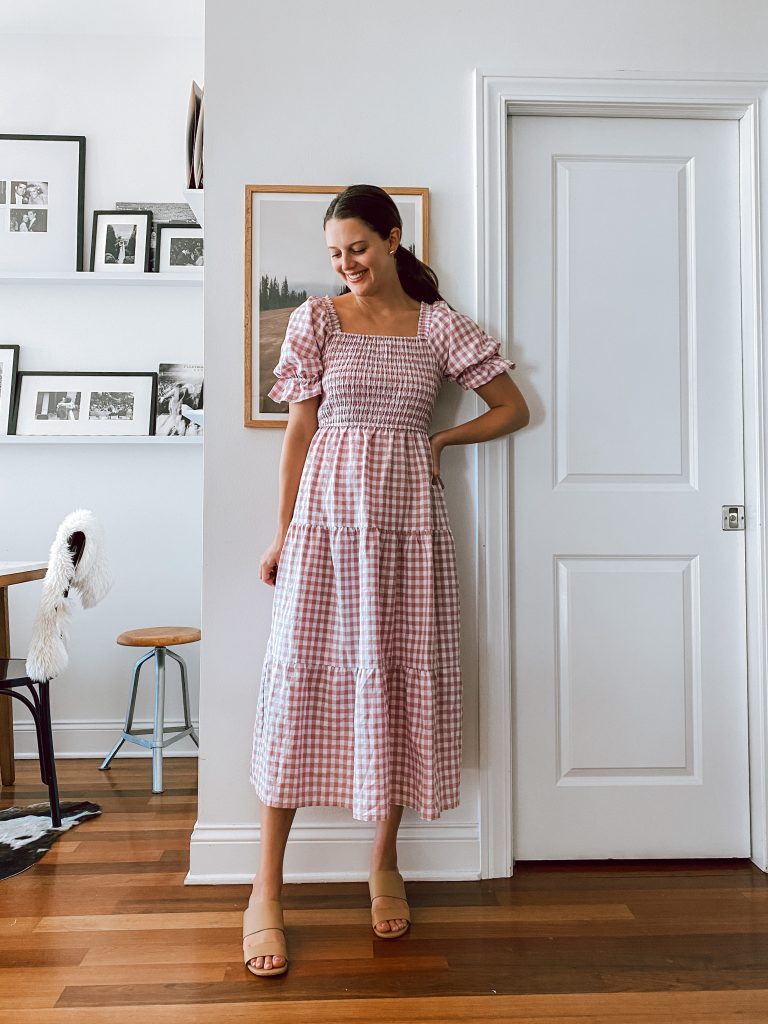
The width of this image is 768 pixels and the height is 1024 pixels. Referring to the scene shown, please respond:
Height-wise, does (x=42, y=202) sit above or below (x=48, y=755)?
above

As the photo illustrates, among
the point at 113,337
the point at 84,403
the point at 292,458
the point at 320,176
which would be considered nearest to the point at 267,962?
the point at 292,458

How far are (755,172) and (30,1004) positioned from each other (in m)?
2.47

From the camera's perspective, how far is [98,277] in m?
2.84

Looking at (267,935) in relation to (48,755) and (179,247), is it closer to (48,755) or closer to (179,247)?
(48,755)

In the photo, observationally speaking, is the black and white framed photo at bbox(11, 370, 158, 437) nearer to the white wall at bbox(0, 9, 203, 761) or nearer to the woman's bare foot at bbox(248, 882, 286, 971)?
the white wall at bbox(0, 9, 203, 761)

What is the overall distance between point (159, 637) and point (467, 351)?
150 centimetres

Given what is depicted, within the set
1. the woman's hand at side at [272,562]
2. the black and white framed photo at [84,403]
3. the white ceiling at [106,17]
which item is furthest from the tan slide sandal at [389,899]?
the white ceiling at [106,17]

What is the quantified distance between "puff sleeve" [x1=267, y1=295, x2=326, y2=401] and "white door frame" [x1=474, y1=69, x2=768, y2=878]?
0.45 m

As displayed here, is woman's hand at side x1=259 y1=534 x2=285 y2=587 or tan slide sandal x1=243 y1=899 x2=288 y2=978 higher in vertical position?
woman's hand at side x1=259 y1=534 x2=285 y2=587

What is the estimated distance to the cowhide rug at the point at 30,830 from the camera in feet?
6.50

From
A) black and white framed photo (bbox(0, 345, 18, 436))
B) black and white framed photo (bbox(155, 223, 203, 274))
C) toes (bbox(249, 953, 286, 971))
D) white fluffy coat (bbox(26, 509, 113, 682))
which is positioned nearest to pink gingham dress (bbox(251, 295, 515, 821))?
toes (bbox(249, 953, 286, 971))

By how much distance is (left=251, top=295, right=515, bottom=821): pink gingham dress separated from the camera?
163 cm

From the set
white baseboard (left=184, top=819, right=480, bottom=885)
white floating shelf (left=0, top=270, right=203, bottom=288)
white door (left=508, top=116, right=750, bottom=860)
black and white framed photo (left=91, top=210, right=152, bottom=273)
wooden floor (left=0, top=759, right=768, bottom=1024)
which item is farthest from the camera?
black and white framed photo (left=91, top=210, right=152, bottom=273)

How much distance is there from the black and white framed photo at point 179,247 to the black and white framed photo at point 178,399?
1.27ft
